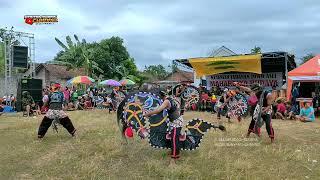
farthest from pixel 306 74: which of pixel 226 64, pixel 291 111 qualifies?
pixel 226 64

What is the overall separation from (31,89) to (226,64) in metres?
10.1

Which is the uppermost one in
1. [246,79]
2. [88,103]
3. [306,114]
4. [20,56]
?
[20,56]

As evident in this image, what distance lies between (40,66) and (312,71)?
35.8 m


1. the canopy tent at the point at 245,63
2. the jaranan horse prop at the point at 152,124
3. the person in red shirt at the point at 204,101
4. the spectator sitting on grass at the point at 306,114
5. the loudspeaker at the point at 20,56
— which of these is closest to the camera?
the jaranan horse prop at the point at 152,124

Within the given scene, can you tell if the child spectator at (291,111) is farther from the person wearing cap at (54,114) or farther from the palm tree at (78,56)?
the palm tree at (78,56)

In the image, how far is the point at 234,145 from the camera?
396 inches

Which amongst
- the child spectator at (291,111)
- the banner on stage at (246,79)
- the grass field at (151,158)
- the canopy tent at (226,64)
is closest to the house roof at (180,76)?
the canopy tent at (226,64)

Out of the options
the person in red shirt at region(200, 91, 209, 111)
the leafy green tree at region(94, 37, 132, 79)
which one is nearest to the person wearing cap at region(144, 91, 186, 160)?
the person in red shirt at region(200, 91, 209, 111)

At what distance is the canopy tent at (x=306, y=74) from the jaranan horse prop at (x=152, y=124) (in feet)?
32.8

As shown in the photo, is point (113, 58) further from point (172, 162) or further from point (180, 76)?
point (172, 162)

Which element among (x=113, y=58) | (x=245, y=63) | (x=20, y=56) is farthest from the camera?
(x=113, y=58)

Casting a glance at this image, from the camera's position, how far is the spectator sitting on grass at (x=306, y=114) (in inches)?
640

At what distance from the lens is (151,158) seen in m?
8.67

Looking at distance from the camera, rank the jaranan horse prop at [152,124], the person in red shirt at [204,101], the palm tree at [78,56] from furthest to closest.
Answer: the palm tree at [78,56]
the person in red shirt at [204,101]
the jaranan horse prop at [152,124]
